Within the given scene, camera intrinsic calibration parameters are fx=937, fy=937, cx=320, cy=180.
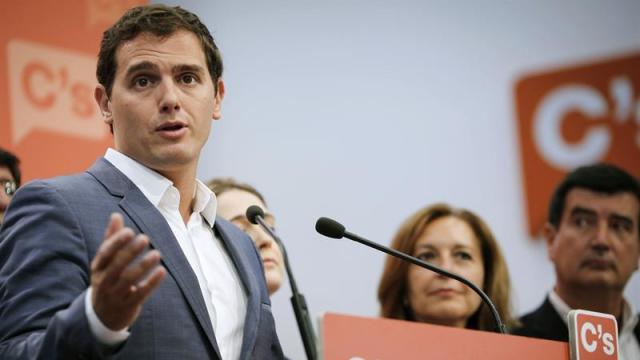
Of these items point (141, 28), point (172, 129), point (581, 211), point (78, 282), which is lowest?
point (581, 211)

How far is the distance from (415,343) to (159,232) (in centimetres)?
62

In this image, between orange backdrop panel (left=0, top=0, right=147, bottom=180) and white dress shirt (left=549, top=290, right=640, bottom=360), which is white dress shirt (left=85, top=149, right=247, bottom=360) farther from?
white dress shirt (left=549, top=290, right=640, bottom=360)

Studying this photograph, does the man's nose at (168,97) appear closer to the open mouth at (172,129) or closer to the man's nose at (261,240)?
the open mouth at (172,129)

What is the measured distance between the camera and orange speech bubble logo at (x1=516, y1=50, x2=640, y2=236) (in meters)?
5.36

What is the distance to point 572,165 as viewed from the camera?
5.43m

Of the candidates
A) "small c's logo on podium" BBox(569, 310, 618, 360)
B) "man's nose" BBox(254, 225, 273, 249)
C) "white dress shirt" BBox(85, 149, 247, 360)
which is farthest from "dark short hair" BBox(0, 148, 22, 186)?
"small c's logo on podium" BBox(569, 310, 618, 360)

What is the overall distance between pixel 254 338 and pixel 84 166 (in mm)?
1684

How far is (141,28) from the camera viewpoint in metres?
2.30

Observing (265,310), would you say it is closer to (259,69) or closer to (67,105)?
(67,105)

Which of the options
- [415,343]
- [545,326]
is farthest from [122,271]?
[545,326]

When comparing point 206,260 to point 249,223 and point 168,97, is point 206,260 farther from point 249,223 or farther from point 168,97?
point 249,223

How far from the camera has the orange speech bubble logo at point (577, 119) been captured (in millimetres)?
5363

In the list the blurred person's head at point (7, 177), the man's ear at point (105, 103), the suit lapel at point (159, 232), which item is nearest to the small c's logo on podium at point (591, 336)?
the suit lapel at point (159, 232)

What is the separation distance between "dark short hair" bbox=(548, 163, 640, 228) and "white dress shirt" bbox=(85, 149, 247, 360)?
2534mm
